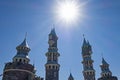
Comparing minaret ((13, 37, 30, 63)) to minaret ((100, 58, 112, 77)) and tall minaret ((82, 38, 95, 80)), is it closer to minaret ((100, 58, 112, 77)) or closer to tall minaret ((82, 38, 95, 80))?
tall minaret ((82, 38, 95, 80))

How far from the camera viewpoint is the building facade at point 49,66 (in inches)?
1999

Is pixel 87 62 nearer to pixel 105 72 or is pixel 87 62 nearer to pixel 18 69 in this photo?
pixel 105 72

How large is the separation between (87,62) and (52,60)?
1814 centimetres

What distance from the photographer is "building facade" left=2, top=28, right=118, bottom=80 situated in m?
50.8

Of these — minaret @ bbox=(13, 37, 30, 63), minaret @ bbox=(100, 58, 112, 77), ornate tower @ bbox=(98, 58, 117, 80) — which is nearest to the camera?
minaret @ bbox=(13, 37, 30, 63)

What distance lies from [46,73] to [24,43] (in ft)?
49.9

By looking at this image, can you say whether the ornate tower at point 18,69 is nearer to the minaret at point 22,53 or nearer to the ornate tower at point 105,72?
the minaret at point 22,53

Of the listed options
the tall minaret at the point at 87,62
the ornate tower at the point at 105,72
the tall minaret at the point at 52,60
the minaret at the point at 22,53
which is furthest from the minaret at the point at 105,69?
the minaret at the point at 22,53

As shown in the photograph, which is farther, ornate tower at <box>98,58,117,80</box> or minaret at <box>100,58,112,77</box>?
minaret at <box>100,58,112,77</box>

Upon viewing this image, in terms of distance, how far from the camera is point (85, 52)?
280 feet

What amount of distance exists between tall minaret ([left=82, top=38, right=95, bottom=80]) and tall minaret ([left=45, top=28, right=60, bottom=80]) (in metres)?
15.0

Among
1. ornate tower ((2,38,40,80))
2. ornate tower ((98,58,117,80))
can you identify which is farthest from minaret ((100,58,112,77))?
ornate tower ((2,38,40,80))

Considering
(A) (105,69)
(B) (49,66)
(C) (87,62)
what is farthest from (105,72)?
(B) (49,66)

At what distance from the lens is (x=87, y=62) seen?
266 feet
